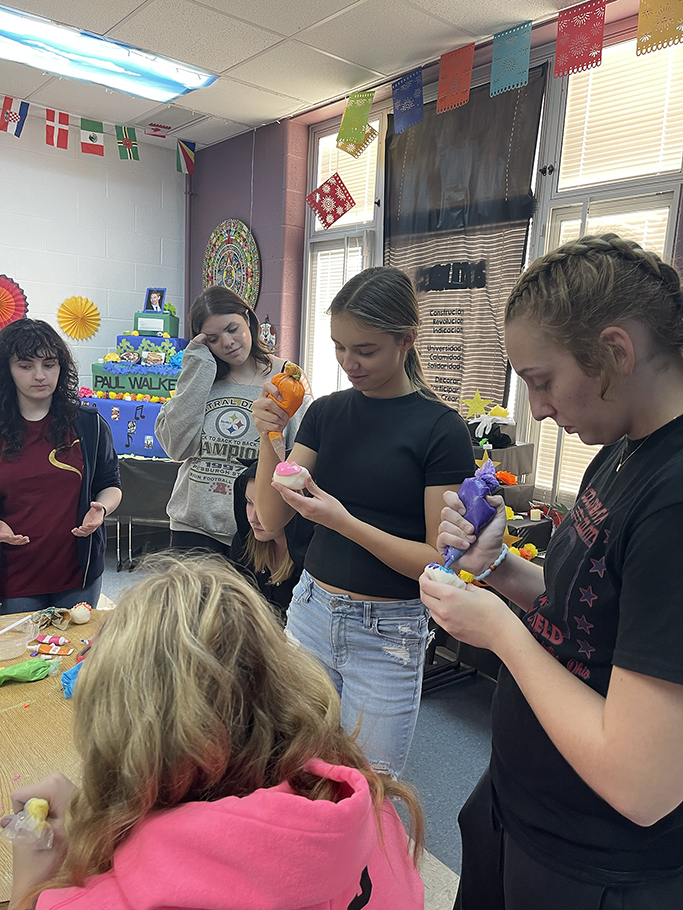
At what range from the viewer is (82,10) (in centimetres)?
299

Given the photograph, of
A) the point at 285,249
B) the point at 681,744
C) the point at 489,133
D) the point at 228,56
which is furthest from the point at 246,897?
the point at 285,249

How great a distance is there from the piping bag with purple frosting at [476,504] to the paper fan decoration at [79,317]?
465 cm

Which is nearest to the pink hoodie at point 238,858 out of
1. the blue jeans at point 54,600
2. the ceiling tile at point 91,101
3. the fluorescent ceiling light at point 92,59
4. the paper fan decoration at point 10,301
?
the blue jeans at point 54,600

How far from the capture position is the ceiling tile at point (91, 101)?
4047 mm

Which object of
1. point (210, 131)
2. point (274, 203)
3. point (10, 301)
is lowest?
point (10, 301)

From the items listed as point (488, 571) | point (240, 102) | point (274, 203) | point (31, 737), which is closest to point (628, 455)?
point (488, 571)

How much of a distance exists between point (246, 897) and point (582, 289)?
74cm

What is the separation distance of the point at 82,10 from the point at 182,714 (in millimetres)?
3517

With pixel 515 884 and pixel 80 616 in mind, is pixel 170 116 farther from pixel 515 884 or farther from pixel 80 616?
pixel 515 884

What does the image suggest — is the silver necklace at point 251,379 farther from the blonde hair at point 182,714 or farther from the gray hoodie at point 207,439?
the blonde hair at point 182,714

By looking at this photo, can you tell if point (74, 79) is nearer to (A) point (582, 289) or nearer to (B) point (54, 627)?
(B) point (54, 627)

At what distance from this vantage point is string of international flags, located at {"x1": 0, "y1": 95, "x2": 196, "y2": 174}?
164 inches

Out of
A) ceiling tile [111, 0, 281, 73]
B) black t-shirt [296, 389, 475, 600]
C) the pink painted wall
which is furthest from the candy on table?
the pink painted wall

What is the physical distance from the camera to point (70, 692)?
52.0 inches
